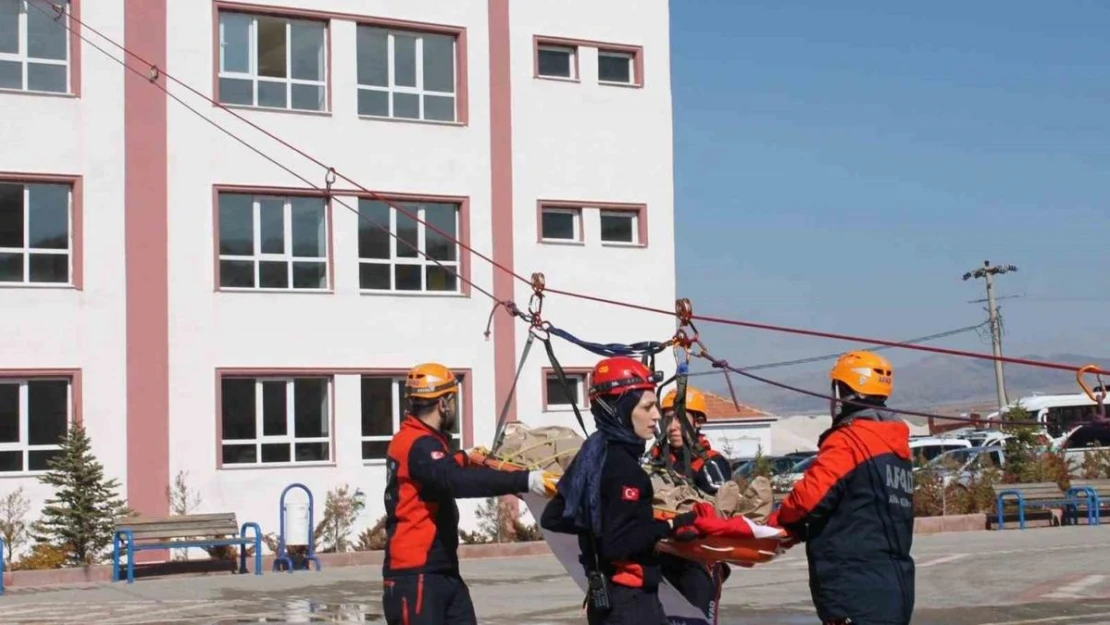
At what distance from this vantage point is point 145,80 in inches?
1050

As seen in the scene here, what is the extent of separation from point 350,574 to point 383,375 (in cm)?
708

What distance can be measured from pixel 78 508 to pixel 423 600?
16.7 m

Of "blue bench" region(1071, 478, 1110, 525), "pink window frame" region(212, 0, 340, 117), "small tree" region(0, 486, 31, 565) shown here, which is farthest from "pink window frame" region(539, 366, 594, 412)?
"small tree" region(0, 486, 31, 565)

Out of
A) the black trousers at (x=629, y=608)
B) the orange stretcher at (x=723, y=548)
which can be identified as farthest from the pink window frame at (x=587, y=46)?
the black trousers at (x=629, y=608)

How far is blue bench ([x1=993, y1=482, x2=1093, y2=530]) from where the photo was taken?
28312 millimetres

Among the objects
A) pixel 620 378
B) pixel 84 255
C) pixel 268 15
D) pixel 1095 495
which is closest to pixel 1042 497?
pixel 1095 495

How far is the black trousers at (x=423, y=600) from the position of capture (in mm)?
8102

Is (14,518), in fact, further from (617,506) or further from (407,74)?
(617,506)

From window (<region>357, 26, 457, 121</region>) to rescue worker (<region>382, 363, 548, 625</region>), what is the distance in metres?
21.1

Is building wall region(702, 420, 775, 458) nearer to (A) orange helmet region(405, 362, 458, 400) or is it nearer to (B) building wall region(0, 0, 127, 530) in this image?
(B) building wall region(0, 0, 127, 530)

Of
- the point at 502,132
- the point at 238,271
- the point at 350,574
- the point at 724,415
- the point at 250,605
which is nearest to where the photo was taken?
the point at 250,605

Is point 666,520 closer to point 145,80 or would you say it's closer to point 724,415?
point 145,80

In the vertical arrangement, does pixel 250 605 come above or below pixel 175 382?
below

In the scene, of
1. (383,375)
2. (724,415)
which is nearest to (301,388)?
(383,375)
